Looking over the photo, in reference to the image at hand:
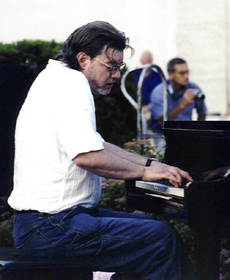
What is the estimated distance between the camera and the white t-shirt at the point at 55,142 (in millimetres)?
2182

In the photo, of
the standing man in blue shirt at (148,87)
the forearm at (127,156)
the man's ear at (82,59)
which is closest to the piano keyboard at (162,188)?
the forearm at (127,156)

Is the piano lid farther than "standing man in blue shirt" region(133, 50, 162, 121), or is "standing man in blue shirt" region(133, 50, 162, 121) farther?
"standing man in blue shirt" region(133, 50, 162, 121)

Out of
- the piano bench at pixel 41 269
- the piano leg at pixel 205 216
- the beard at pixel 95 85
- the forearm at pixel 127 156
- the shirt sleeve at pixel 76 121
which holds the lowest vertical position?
the piano bench at pixel 41 269

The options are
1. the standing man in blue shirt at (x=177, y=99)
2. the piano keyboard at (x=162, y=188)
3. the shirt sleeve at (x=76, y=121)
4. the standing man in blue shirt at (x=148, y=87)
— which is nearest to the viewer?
the shirt sleeve at (x=76, y=121)

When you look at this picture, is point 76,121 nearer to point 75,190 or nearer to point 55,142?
point 55,142

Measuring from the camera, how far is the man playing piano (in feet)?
7.15

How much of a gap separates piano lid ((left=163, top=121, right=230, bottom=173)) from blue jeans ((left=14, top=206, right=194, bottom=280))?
0.58m

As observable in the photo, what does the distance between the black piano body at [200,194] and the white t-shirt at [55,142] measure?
415 millimetres

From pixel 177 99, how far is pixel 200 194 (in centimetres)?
342

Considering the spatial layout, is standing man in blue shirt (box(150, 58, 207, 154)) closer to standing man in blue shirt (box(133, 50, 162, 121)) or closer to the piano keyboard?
standing man in blue shirt (box(133, 50, 162, 121))

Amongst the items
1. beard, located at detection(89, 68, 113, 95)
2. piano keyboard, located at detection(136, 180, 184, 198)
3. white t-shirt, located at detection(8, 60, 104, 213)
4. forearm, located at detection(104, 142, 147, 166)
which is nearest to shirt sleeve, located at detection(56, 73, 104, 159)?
white t-shirt, located at detection(8, 60, 104, 213)

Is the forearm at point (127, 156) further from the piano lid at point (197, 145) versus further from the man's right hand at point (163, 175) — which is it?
the man's right hand at point (163, 175)

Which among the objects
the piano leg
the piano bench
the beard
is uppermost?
the beard

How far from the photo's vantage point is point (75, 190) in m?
2.30
